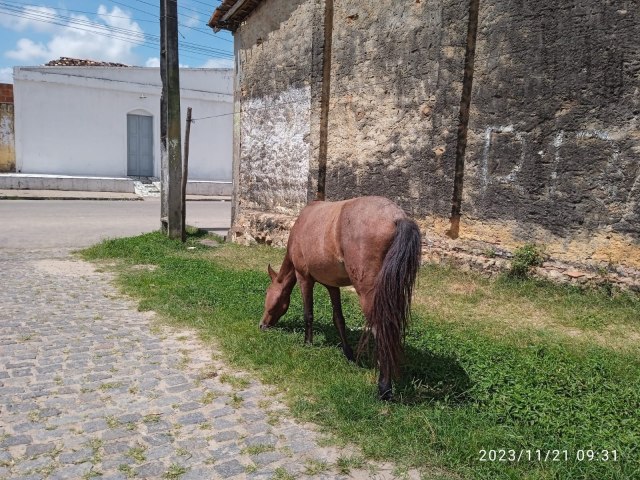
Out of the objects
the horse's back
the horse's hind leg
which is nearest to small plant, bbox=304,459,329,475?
the horse's back

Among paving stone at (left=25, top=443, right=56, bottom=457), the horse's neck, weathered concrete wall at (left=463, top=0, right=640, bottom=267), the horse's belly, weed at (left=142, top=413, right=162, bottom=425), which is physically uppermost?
weathered concrete wall at (left=463, top=0, right=640, bottom=267)

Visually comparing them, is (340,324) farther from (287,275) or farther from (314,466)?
(314,466)

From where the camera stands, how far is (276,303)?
212 inches

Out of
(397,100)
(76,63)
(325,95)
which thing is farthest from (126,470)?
(76,63)

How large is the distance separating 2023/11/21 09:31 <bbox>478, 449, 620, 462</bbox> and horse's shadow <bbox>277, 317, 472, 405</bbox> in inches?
27.3

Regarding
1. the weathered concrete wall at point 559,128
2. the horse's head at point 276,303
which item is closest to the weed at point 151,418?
the horse's head at point 276,303

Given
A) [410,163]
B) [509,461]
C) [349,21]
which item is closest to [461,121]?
[410,163]

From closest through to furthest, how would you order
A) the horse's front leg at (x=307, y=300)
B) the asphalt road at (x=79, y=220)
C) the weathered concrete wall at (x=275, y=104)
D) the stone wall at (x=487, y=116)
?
the horse's front leg at (x=307, y=300), the stone wall at (x=487, y=116), the weathered concrete wall at (x=275, y=104), the asphalt road at (x=79, y=220)

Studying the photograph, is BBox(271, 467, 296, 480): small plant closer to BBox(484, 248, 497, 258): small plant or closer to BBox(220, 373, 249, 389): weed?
BBox(220, 373, 249, 389): weed

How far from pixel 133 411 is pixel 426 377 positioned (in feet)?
7.12

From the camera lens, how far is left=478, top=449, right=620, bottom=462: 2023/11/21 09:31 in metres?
2.92

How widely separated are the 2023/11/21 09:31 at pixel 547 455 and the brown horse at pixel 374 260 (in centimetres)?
86

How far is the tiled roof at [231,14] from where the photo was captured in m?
11.3

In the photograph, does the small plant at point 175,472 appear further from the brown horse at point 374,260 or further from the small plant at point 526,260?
the small plant at point 526,260
